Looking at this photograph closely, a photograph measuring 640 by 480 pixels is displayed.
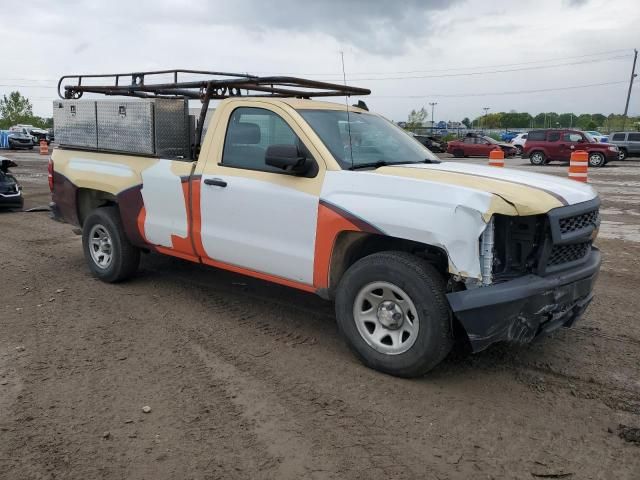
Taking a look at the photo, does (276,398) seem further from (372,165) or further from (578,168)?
(578,168)

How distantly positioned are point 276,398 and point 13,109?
3939 inches

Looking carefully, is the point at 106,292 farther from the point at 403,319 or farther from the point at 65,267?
the point at 403,319

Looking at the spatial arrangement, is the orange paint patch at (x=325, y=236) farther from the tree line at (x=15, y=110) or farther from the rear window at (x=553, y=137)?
the tree line at (x=15, y=110)

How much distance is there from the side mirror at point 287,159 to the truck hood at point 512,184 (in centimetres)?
58

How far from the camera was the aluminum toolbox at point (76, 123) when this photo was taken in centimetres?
641

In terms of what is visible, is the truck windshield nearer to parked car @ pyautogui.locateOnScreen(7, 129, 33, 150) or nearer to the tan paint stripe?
the tan paint stripe

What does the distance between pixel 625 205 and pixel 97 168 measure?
11.1m

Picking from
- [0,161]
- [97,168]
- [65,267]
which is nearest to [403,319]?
[97,168]

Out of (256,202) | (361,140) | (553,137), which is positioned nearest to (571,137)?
(553,137)

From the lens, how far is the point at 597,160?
89.6 feet

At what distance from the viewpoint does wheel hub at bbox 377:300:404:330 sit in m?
4.02

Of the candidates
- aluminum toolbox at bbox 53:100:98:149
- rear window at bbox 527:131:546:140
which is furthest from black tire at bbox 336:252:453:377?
rear window at bbox 527:131:546:140

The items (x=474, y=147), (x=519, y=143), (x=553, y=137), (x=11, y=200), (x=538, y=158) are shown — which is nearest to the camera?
(x=11, y=200)

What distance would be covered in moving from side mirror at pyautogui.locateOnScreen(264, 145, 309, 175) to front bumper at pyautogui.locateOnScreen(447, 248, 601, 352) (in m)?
1.46
